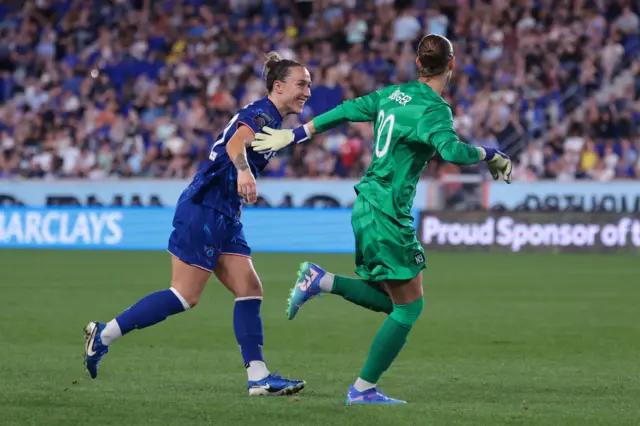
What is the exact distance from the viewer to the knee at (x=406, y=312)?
21.5ft

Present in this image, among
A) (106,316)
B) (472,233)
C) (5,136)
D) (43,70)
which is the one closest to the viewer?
(106,316)

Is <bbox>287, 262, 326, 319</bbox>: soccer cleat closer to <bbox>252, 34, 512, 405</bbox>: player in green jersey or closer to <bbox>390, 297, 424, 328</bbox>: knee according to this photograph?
<bbox>252, 34, 512, 405</bbox>: player in green jersey

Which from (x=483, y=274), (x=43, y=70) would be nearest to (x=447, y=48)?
(x=483, y=274)

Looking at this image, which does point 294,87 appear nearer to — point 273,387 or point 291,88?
point 291,88

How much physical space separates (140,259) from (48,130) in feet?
25.0

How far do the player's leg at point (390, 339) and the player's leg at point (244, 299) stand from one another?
2.21 feet

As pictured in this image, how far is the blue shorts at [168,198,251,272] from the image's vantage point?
7.06 meters

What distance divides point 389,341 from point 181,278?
136cm

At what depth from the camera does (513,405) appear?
661 centimetres

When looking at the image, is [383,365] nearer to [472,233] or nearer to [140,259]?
[140,259]

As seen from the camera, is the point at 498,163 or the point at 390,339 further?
the point at 390,339

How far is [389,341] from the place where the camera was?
6488 millimetres

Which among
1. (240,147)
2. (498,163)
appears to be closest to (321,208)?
(240,147)

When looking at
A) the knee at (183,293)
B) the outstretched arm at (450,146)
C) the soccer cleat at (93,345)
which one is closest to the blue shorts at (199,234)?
the knee at (183,293)
